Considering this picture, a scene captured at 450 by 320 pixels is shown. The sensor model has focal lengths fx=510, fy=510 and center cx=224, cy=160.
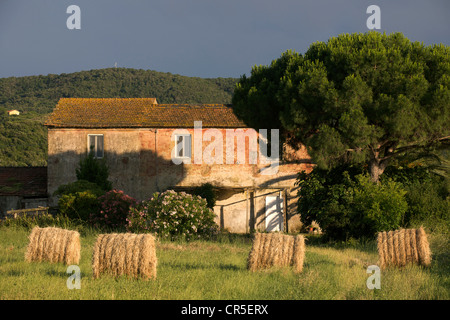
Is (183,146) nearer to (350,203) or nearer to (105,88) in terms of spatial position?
(350,203)

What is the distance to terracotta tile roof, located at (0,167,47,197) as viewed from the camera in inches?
1155

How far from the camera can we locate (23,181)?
30.5 meters

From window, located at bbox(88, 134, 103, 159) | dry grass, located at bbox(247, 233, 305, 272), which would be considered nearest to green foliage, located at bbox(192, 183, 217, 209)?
window, located at bbox(88, 134, 103, 159)

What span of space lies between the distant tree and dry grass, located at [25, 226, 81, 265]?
34.0 feet

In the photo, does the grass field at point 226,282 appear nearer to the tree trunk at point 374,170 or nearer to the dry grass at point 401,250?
the dry grass at point 401,250

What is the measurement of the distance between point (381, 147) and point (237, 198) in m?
12.1

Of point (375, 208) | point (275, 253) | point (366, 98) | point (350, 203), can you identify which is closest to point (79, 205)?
point (350, 203)

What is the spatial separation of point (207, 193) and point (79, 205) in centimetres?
863

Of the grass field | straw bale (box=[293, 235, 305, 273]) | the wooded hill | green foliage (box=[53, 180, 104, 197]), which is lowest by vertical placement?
the grass field

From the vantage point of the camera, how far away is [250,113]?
21.8 meters

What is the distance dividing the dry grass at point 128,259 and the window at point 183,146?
20.3 m

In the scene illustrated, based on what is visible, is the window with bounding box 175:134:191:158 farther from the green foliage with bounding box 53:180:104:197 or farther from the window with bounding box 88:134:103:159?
the green foliage with bounding box 53:180:104:197

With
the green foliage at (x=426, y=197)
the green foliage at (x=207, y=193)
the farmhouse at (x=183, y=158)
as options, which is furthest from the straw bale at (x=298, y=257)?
the farmhouse at (x=183, y=158)

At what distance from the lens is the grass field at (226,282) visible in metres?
8.58
